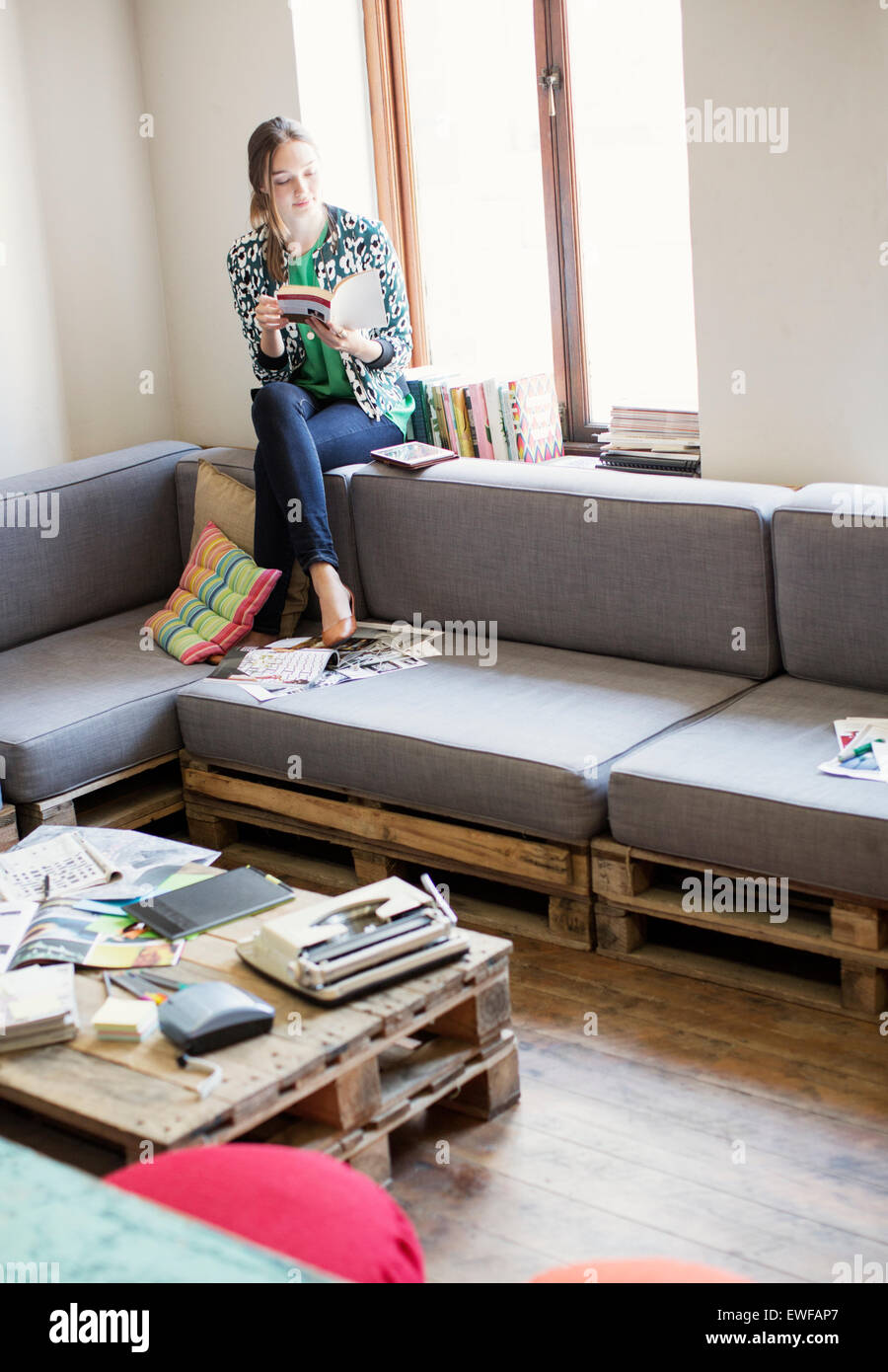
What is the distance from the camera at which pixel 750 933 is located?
2598 millimetres

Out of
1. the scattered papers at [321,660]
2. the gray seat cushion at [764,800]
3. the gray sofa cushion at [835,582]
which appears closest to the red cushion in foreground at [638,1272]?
the gray seat cushion at [764,800]

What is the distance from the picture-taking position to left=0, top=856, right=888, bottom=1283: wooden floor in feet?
6.59

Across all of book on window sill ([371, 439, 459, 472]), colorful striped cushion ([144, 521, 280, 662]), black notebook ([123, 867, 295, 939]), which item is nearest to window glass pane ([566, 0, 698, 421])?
book on window sill ([371, 439, 459, 472])

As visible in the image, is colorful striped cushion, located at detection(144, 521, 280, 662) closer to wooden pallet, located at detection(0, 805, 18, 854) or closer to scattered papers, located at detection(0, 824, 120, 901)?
wooden pallet, located at detection(0, 805, 18, 854)

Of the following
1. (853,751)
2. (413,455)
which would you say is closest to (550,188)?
(413,455)

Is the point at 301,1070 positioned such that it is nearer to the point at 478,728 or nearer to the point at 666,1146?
the point at 666,1146

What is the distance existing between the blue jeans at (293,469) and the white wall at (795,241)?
95cm

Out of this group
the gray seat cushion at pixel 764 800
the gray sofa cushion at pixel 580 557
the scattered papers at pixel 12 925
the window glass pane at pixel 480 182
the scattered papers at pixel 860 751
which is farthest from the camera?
the window glass pane at pixel 480 182

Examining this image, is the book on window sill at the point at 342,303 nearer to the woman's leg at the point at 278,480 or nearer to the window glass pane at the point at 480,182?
the woman's leg at the point at 278,480

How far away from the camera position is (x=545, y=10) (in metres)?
3.97

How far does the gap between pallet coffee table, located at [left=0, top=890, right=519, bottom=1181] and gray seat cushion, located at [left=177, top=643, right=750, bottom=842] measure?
0.54 meters

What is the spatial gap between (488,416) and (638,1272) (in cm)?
301

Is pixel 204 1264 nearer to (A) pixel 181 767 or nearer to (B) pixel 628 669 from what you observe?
(B) pixel 628 669

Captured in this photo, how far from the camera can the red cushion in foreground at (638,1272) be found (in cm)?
128
